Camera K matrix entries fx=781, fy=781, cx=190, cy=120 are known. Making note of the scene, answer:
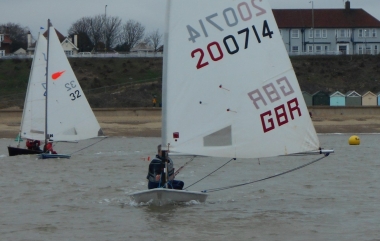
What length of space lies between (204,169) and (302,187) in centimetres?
478

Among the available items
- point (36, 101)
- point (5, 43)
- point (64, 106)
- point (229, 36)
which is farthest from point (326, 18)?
point (229, 36)

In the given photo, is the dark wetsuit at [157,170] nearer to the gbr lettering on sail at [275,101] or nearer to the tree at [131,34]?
the gbr lettering on sail at [275,101]

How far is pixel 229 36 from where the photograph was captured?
11.0 meters

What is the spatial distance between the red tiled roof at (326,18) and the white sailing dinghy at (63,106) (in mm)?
49718

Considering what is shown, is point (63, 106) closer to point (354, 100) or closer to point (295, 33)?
point (354, 100)

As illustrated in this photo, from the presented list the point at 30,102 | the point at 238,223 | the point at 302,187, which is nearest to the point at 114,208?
the point at 238,223

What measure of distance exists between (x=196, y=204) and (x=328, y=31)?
201 ft

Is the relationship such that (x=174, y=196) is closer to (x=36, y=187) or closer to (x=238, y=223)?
(x=238, y=223)

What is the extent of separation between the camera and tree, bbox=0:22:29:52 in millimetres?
91125

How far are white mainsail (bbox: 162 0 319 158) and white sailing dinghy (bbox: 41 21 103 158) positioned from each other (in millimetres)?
11583

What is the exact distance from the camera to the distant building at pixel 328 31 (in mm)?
71625

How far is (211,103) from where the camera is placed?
11.1 metres

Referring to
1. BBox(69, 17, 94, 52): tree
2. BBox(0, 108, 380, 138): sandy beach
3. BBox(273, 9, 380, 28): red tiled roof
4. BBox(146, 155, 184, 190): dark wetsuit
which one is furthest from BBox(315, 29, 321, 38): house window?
BBox(146, 155, 184, 190): dark wetsuit

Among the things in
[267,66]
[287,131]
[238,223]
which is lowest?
[238,223]
